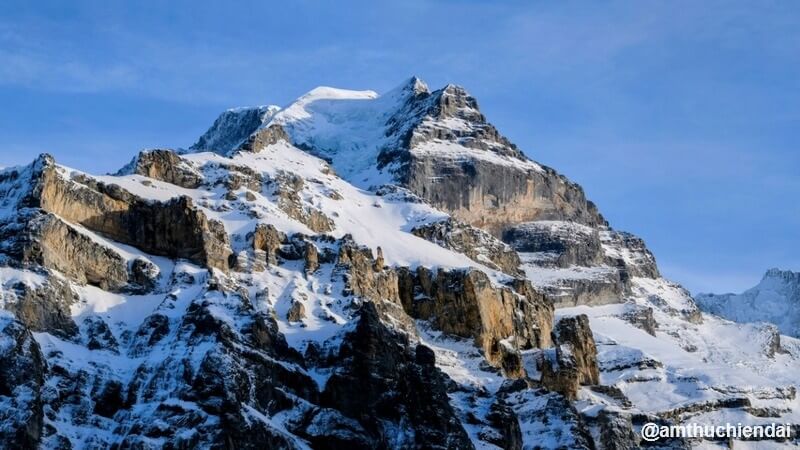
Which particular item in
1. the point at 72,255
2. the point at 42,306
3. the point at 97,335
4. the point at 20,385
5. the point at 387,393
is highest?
the point at 72,255

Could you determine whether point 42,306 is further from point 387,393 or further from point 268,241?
point 268,241

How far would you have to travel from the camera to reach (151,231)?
185 metres

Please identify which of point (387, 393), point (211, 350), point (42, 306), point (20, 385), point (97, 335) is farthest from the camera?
point (97, 335)

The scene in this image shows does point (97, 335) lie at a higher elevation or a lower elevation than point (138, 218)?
lower

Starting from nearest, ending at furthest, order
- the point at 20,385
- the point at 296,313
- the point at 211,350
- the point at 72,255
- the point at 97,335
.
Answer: the point at 20,385 → the point at 211,350 → the point at 97,335 → the point at 72,255 → the point at 296,313

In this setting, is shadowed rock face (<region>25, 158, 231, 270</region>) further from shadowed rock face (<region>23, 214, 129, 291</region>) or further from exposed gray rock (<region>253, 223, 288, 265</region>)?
shadowed rock face (<region>23, 214, 129, 291</region>)

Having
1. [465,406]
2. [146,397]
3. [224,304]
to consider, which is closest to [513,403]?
[465,406]

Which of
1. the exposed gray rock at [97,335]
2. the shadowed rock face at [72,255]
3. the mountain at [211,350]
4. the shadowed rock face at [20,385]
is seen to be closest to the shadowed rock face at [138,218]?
the mountain at [211,350]

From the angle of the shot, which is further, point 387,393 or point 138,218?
point 138,218

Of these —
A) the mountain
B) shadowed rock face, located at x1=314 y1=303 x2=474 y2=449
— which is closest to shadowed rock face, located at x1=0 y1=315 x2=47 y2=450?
the mountain

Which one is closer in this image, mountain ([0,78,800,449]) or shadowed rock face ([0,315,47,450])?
shadowed rock face ([0,315,47,450])

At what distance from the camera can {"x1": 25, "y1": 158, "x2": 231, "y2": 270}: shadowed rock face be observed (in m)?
179

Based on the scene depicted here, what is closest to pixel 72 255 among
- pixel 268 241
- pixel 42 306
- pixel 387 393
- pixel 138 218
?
pixel 42 306

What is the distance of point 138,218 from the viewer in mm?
186250
